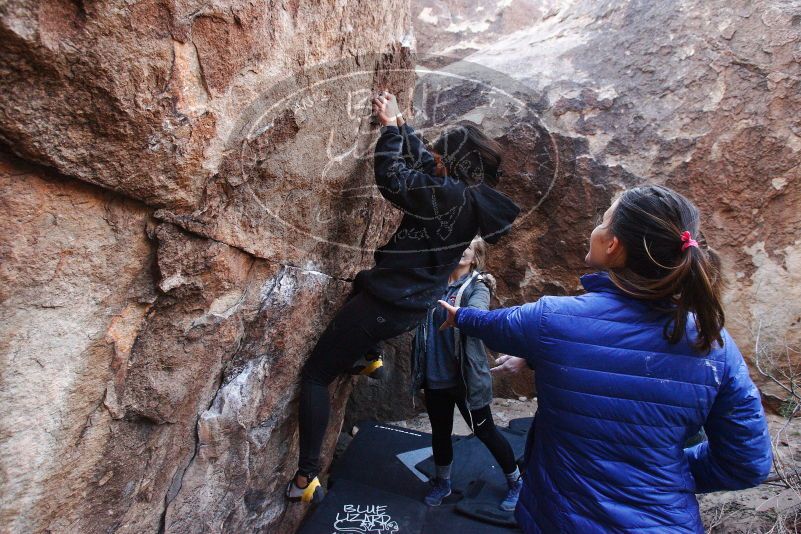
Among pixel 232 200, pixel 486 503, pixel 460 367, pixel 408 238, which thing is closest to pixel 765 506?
pixel 486 503

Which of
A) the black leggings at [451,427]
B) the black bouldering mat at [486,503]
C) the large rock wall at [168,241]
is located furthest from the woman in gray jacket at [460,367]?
the large rock wall at [168,241]

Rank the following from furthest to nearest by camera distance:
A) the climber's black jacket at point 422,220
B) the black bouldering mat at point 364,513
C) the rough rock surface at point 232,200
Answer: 1. the black bouldering mat at point 364,513
2. the climber's black jacket at point 422,220
3. the rough rock surface at point 232,200

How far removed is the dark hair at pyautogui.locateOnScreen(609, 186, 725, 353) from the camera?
1.23 m

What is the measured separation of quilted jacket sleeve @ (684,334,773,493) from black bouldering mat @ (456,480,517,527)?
4.60ft

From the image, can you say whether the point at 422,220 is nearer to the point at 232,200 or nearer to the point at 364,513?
the point at 232,200

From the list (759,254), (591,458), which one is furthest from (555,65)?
(591,458)

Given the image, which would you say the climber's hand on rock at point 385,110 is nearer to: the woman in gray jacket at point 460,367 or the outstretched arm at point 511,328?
the woman in gray jacket at point 460,367

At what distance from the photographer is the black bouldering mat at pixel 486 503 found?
258 cm

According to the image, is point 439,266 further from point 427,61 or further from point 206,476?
point 427,61

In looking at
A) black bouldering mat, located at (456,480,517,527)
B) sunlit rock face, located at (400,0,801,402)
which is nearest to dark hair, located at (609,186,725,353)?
black bouldering mat, located at (456,480,517,527)

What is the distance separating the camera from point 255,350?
2076mm

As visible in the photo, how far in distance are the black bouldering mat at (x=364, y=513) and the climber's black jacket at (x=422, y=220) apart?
1.09 meters

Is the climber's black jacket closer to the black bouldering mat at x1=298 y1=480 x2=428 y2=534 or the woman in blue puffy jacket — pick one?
the woman in blue puffy jacket

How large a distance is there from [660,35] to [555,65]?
63 centimetres
